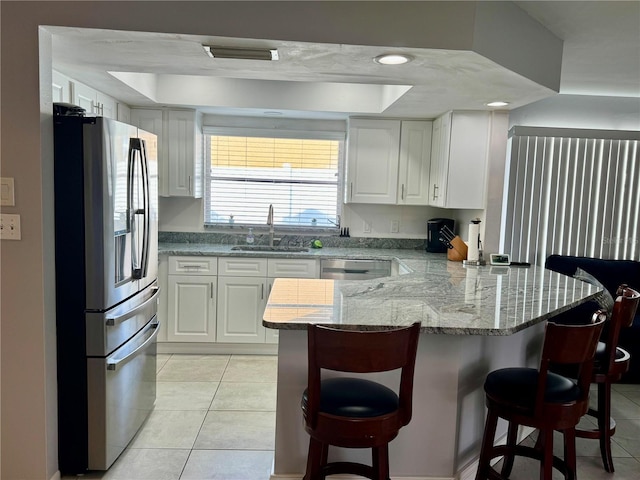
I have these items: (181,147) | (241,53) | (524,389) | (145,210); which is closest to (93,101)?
(181,147)

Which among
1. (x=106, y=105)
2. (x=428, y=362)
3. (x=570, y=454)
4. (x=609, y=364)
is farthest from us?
(x=106, y=105)

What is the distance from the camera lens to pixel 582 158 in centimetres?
418

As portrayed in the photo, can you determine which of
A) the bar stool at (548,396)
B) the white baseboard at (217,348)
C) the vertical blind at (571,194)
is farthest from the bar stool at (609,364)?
the white baseboard at (217,348)

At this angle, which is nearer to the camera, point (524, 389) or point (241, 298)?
point (524, 389)

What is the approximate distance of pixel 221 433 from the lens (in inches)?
109

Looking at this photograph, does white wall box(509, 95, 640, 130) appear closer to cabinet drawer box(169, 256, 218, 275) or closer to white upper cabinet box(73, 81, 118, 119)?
cabinet drawer box(169, 256, 218, 275)

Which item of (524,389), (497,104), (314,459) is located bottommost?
(314,459)

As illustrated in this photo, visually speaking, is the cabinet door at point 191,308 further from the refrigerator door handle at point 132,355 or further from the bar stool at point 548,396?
the bar stool at point 548,396

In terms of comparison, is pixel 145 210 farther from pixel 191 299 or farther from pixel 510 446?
pixel 510 446

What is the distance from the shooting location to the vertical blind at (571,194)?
416 centimetres

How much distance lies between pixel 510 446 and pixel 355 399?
3.06 feet

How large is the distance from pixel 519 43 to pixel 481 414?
1.93 metres

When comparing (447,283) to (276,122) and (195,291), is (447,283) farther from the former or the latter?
(276,122)

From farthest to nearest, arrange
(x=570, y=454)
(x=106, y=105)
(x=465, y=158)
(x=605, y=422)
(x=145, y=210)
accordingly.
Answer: (x=465, y=158)
(x=106, y=105)
(x=145, y=210)
(x=605, y=422)
(x=570, y=454)
